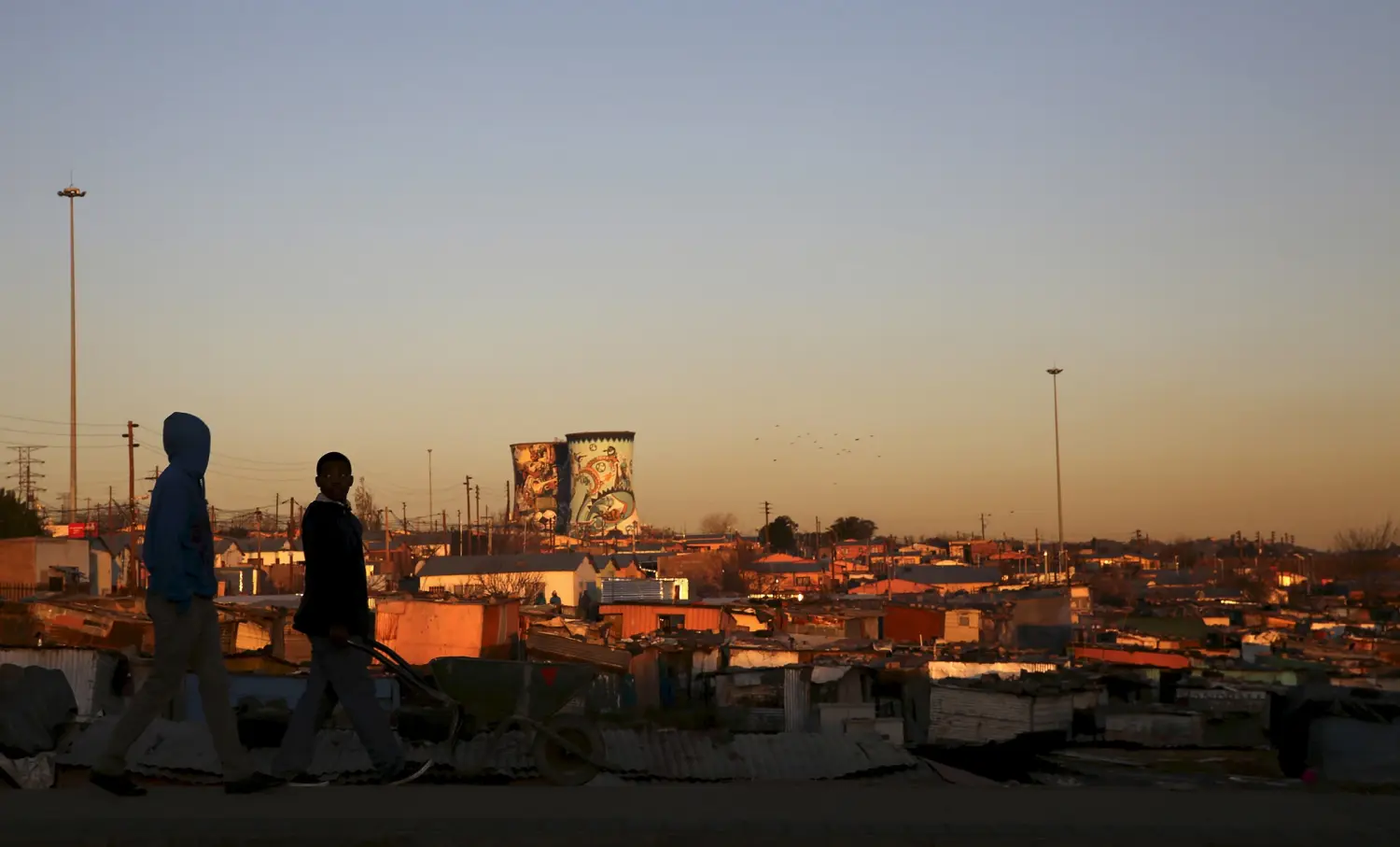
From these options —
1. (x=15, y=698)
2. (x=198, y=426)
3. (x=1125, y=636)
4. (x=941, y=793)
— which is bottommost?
(x=1125, y=636)

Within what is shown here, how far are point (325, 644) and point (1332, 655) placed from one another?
34.3 metres

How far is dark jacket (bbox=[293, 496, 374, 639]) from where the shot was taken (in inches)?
289

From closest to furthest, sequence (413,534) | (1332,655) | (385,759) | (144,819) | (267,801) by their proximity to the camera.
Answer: (144,819), (267,801), (385,759), (1332,655), (413,534)

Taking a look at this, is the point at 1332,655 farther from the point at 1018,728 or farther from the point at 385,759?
the point at 385,759

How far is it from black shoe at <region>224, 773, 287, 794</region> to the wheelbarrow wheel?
1522mm

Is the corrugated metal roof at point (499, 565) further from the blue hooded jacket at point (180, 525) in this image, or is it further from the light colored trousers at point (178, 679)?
the blue hooded jacket at point (180, 525)

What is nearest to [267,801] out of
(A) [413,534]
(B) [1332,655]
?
(B) [1332,655]

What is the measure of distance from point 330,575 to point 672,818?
2.18 meters

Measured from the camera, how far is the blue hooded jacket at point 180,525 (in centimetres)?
678

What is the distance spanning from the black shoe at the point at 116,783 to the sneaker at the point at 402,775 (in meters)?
1.28

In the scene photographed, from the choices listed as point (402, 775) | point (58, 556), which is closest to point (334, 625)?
point (402, 775)

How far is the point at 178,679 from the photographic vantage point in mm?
6922

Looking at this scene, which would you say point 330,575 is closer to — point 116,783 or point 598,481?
point 116,783

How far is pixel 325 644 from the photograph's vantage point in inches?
292
